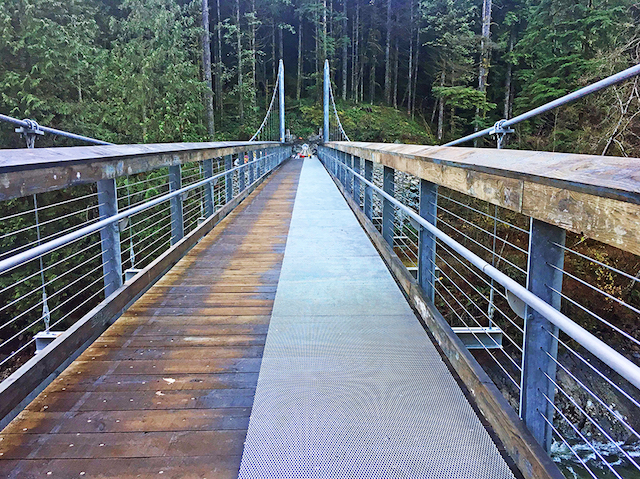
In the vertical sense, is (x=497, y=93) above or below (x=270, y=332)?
above

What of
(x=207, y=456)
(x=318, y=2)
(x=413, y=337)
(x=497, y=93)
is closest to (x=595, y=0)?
(x=497, y=93)

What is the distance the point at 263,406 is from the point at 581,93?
2359 mm

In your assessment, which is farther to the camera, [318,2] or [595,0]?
[318,2]

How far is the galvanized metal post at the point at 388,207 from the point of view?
364cm

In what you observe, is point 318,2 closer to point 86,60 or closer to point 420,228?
point 86,60

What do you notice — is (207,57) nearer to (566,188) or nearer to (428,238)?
(428,238)

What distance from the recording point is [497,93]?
25625mm

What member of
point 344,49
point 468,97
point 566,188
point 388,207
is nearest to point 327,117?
point 468,97

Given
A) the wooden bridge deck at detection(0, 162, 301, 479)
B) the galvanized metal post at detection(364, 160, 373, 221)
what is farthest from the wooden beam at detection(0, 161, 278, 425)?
the galvanized metal post at detection(364, 160, 373, 221)

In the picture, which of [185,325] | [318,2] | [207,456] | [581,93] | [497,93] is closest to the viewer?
[207,456]

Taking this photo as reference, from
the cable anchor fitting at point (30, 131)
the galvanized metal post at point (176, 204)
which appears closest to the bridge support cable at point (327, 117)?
the galvanized metal post at point (176, 204)

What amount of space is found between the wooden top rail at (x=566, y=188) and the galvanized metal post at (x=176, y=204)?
242 cm

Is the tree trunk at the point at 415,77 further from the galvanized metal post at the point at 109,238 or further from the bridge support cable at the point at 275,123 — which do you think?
the galvanized metal post at the point at 109,238

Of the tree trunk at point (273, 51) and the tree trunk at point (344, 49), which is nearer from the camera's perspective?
the tree trunk at point (344, 49)
